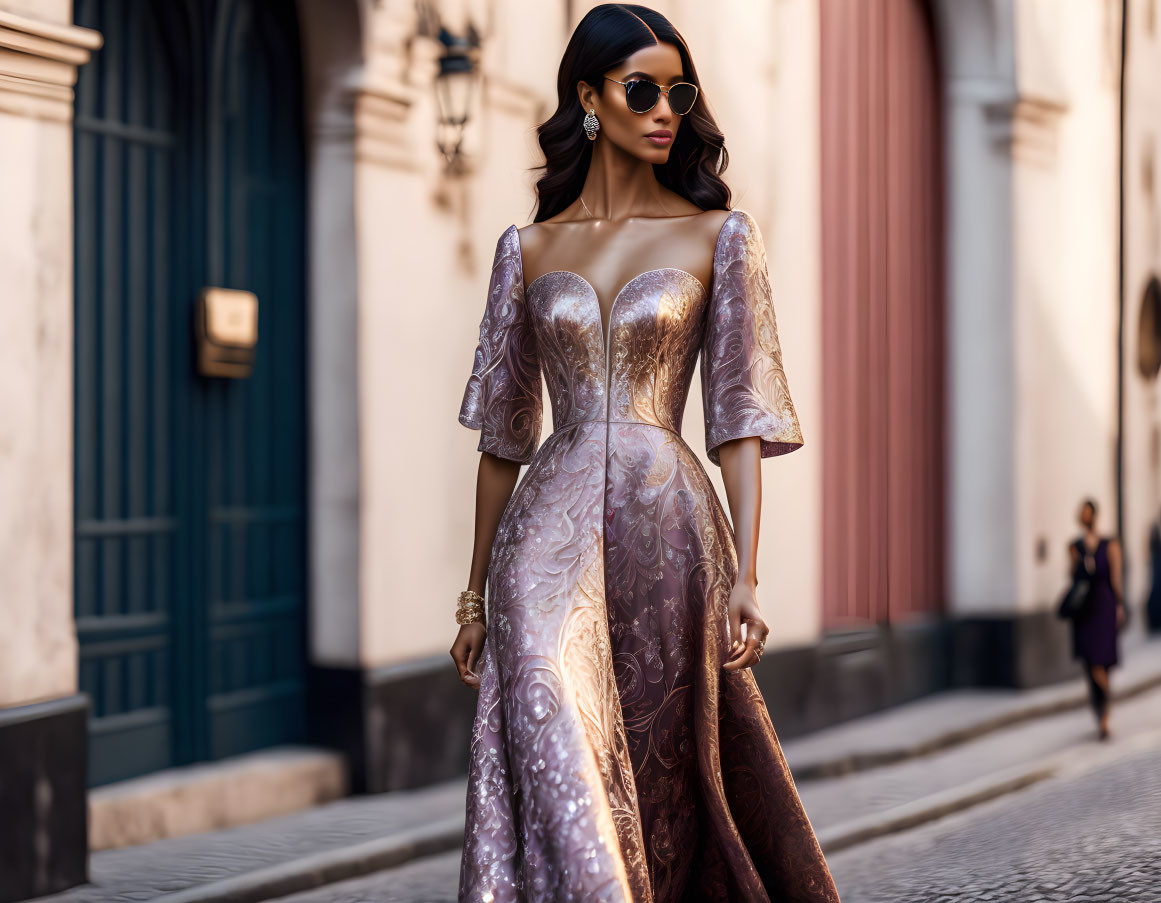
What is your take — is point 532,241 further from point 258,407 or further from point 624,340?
point 258,407

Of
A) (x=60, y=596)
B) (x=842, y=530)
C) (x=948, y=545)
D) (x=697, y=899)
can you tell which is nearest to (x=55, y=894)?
(x=60, y=596)

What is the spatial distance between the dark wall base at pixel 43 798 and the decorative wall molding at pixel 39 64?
204 cm

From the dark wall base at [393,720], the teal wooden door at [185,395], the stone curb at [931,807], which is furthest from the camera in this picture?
the dark wall base at [393,720]

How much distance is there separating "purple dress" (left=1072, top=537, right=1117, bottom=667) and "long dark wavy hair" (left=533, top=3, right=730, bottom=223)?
6800 millimetres

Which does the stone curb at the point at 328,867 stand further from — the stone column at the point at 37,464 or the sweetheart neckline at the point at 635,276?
the sweetheart neckline at the point at 635,276

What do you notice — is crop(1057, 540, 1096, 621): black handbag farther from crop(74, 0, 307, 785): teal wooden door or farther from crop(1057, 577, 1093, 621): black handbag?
crop(74, 0, 307, 785): teal wooden door

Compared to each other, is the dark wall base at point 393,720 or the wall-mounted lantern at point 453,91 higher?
the wall-mounted lantern at point 453,91

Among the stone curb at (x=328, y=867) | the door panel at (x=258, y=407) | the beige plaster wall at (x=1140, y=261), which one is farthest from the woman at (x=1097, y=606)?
the beige plaster wall at (x=1140, y=261)

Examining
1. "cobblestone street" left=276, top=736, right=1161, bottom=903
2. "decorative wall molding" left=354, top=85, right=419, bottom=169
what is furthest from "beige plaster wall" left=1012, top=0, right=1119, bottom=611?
"decorative wall molding" left=354, top=85, right=419, bottom=169

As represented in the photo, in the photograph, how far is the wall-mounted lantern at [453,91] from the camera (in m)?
7.77

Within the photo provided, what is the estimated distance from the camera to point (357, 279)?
295 inches

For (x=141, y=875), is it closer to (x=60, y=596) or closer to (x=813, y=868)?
(x=60, y=596)

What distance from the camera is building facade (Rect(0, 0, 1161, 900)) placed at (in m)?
5.84

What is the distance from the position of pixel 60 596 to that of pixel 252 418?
70.2 inches
